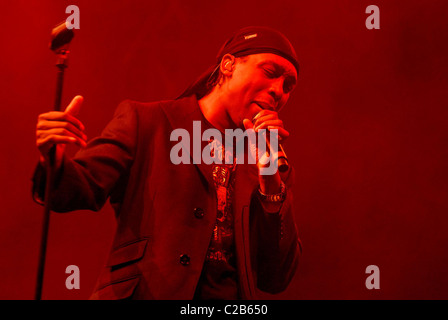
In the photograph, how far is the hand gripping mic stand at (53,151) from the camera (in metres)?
1.34

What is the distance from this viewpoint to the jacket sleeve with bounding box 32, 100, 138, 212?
58.0 inches

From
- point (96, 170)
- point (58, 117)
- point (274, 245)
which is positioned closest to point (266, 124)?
A: point (274, 245)

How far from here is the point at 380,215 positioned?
2.39 meters

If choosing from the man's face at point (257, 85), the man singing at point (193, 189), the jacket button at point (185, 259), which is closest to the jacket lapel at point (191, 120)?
the man singing at point (193, 189)

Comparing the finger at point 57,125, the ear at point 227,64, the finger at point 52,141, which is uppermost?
the ear at point 227,64

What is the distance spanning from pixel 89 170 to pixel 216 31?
1.17 metres

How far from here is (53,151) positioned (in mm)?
1412

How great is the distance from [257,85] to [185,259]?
2.15ft

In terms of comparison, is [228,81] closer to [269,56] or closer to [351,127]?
[269,56]

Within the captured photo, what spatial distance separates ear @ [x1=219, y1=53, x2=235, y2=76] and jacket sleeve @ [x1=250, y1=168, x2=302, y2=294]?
453 mm

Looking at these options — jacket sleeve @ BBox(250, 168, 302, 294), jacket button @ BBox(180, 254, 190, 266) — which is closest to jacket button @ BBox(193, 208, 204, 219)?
jacket button @ BBox(180, 254, 190, 266)

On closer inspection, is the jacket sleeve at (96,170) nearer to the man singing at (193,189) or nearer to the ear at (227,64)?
the man singing at (193,189)

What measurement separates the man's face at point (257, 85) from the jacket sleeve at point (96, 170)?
1.15ft
